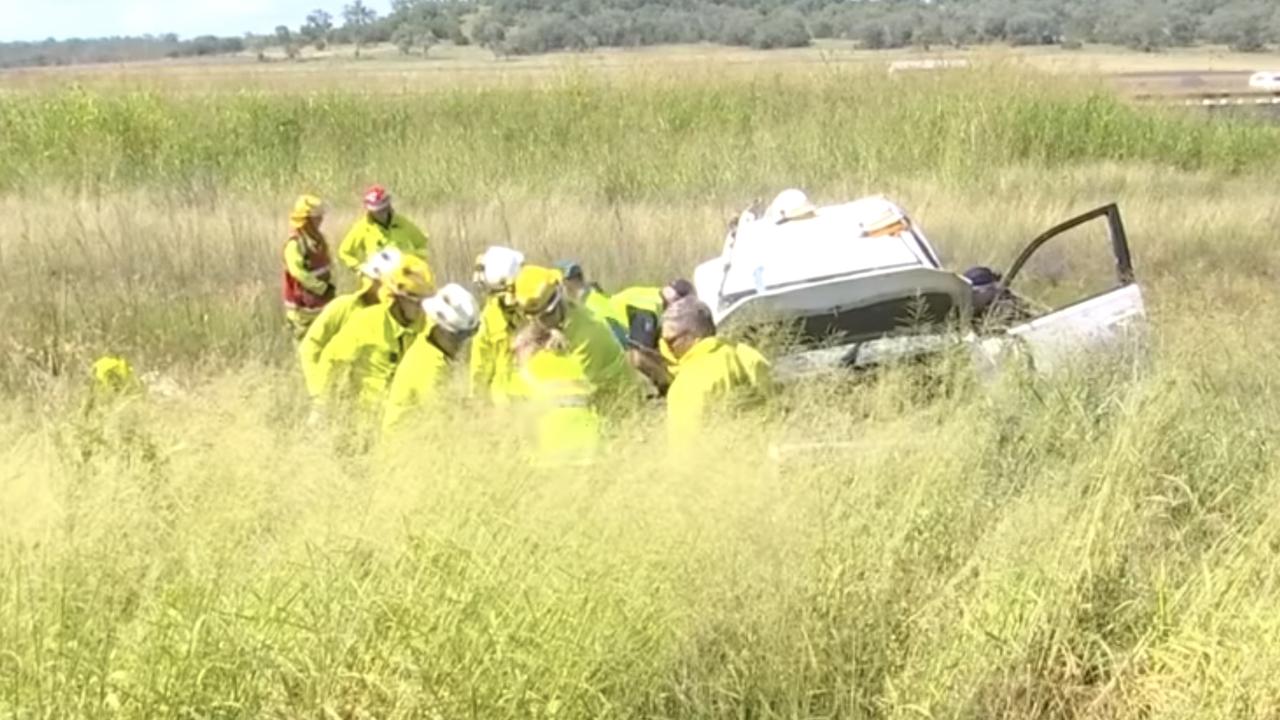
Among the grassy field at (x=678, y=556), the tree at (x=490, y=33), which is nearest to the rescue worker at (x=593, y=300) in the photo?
the grassy field at (x=678, y=556)

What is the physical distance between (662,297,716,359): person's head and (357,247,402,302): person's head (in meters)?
1.70

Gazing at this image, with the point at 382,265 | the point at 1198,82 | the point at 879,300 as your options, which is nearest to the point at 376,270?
the point at 382,265

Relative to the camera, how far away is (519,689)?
357cm

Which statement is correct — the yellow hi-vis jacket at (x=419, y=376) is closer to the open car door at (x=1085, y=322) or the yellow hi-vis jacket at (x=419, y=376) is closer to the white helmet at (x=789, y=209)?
the open car door at (x=1085, y=322)

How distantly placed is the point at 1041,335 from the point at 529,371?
242 cm

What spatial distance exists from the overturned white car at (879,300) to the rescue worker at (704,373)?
0.60m

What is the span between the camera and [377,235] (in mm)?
10945

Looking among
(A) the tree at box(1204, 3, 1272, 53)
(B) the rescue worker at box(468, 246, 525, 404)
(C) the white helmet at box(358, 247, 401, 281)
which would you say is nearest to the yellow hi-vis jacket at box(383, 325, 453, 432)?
(B) the rescue worker at box(468, 246, 525, 404)

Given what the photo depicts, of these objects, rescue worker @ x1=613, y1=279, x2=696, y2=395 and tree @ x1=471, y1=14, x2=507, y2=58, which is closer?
rescue worker @ x1=613, y1=279, x2=696, y2=395

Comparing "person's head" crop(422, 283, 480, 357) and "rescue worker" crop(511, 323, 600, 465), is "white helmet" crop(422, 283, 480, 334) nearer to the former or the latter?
"person's head" crop(422, 283, 480, 357)

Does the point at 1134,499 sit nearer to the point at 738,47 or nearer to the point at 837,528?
the point at 837,528

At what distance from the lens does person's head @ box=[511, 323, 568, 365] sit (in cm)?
615

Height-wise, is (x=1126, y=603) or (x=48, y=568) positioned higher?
(x=48, y=568)

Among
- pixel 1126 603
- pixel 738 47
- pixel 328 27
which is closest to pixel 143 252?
pixel 1126 603
